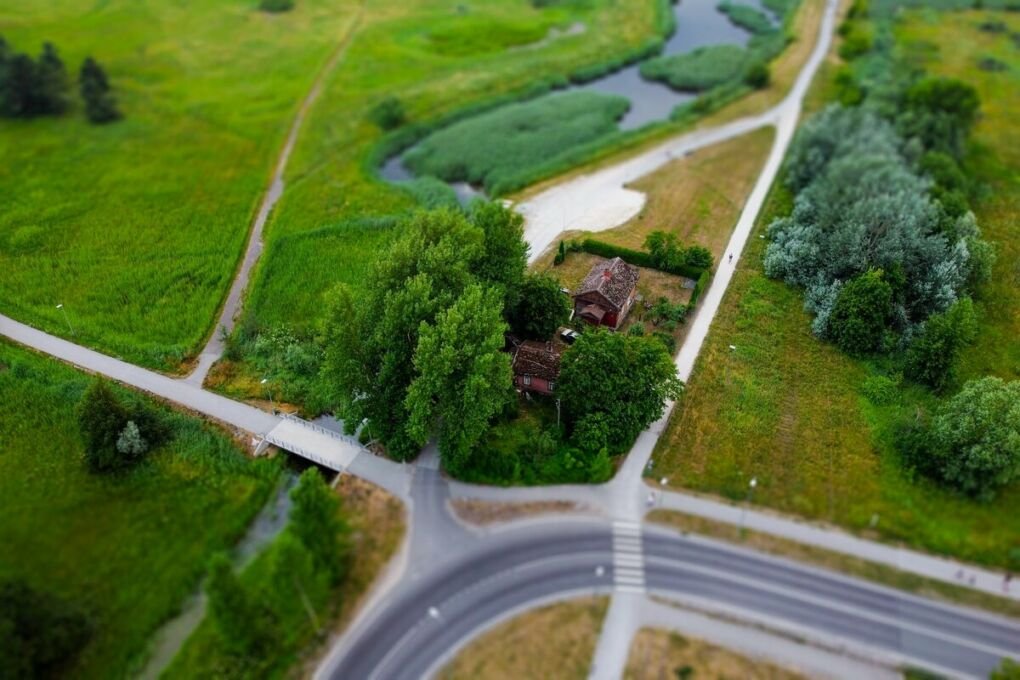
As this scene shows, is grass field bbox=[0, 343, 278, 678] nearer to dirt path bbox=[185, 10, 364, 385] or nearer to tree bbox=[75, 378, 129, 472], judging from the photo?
tree bbox=[75, 378, 129, 472]

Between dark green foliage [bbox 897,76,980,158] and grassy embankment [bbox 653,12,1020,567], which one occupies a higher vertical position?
dark green foliage [bbox 897,76,980,158]

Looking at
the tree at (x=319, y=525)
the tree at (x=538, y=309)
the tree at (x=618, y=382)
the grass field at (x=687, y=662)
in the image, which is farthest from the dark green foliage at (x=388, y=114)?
the grass field at (x=687, y=662)

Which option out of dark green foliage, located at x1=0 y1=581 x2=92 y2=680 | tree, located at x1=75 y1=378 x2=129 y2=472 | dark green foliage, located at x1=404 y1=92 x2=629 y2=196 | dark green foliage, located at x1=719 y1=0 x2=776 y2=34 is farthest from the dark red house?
dark green foliage, located at x1=719 y1=0 x2=776 y2=34

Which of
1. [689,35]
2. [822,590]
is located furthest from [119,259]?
[689,35]

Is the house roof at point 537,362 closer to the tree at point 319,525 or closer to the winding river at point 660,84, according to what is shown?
the tree at point 319,525

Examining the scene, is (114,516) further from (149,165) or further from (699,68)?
(699,68)

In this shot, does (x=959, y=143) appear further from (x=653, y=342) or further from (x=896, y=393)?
(x=653, y=342)
